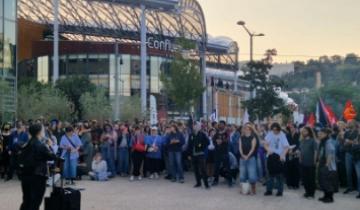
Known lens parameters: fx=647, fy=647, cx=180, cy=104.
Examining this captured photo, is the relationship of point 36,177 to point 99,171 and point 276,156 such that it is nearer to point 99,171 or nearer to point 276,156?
point 276,156

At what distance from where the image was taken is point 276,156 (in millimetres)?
16250

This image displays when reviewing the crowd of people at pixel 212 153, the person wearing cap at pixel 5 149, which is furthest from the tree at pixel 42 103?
the person wearing cap at pixel 5 149

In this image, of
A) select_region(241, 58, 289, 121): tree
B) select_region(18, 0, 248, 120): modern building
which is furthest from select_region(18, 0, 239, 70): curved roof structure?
select_region(241, 58, 289, 121): tree

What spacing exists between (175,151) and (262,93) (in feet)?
43.2

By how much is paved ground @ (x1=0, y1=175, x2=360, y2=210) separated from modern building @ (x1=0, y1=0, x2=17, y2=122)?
47.4 ft

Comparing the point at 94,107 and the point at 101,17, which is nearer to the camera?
the point at 94,107

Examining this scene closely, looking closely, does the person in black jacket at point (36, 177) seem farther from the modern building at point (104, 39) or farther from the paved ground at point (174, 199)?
the modern building at point (104, 39)

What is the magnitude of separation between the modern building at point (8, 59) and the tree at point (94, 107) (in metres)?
18.7

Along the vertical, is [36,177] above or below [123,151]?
above

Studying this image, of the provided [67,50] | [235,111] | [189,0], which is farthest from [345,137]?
[235,111]

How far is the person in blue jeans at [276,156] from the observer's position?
1612 centimetres

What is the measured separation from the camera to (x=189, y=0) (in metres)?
82.5

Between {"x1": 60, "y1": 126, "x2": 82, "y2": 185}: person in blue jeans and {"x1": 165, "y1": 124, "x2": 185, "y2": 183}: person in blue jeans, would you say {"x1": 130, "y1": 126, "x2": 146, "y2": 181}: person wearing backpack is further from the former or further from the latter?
{"x1": 60, "y1": 126, "x2": 82, "y2": 185}: person in blue jeans

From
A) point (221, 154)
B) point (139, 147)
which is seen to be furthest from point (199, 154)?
point (139, 147)
